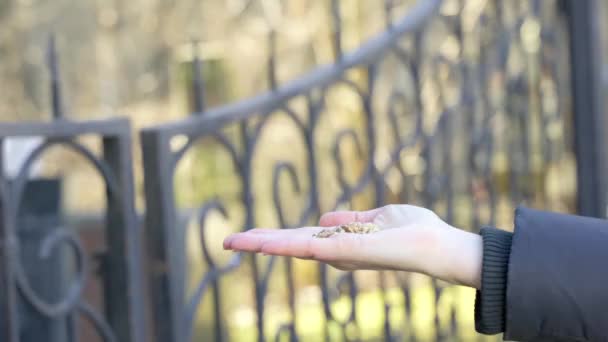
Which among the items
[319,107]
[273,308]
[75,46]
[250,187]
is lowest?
[273,308]

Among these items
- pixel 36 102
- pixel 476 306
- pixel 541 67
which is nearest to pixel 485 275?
pixel 476 306

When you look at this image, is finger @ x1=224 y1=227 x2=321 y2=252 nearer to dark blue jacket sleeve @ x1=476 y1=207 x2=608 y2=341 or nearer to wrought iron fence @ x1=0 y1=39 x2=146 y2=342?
dark blue jacket sleeve @ x1=476 y1=207 x2=608 y2=341

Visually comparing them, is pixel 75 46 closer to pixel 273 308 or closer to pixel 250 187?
pixel 273 308

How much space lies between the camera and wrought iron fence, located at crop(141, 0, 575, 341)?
196 centimetres

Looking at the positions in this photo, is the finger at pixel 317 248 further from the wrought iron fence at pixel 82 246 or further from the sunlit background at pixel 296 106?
the sunlit background at pixel 296 106

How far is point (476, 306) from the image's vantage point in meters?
1.30

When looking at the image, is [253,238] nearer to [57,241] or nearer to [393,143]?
[57,241]

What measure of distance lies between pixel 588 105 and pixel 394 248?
238 centimetres

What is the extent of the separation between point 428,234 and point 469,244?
0.06 meters

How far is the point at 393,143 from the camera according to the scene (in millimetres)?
2760

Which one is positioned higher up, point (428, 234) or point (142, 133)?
point (142, 133)

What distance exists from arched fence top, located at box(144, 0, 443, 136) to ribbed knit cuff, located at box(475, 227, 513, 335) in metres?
0.78

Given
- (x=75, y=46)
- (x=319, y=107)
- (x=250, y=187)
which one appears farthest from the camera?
(x=75, y=46)

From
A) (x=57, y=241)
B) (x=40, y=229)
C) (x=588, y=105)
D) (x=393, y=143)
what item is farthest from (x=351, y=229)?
(x=588, y=105)
